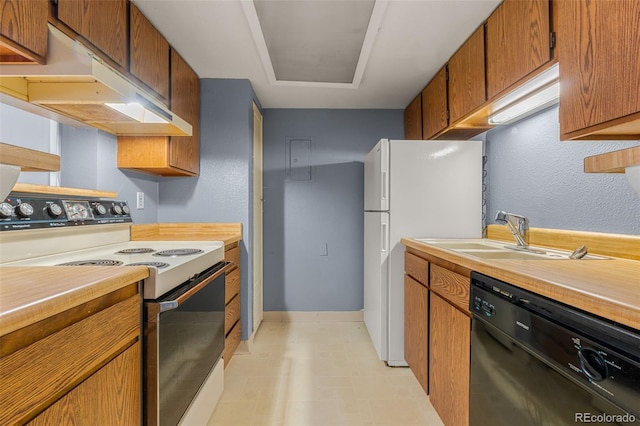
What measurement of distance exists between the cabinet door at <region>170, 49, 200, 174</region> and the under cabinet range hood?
39 centimetres

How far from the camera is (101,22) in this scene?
126 centimetres

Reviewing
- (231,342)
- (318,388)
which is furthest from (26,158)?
(318,388)

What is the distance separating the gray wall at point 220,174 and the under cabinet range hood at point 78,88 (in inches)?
29.4

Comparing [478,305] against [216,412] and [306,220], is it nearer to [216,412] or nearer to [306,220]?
[216,412]

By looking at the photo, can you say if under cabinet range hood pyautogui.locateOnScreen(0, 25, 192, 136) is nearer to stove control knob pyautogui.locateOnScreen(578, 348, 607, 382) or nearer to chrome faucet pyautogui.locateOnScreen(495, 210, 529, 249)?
stove control knob pyautogui.locateOnScreen(578, 348, 607, 382)

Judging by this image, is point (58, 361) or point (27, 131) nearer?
point (58, 361)

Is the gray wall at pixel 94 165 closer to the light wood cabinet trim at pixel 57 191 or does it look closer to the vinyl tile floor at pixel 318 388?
the light wood cabinet trim at pixel 57 191

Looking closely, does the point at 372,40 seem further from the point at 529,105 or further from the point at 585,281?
the point at 585,281

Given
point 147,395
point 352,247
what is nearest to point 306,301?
point 352,247

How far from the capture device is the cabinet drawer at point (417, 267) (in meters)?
1.66

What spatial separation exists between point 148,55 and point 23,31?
2.47 feet

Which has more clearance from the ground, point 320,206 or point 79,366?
point 320,206

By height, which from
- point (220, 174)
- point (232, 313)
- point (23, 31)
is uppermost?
point (23, 31)

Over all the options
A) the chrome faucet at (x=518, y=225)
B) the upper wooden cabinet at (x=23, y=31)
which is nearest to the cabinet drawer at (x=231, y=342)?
the upper wooden cabinet at (x=23, y=31)
